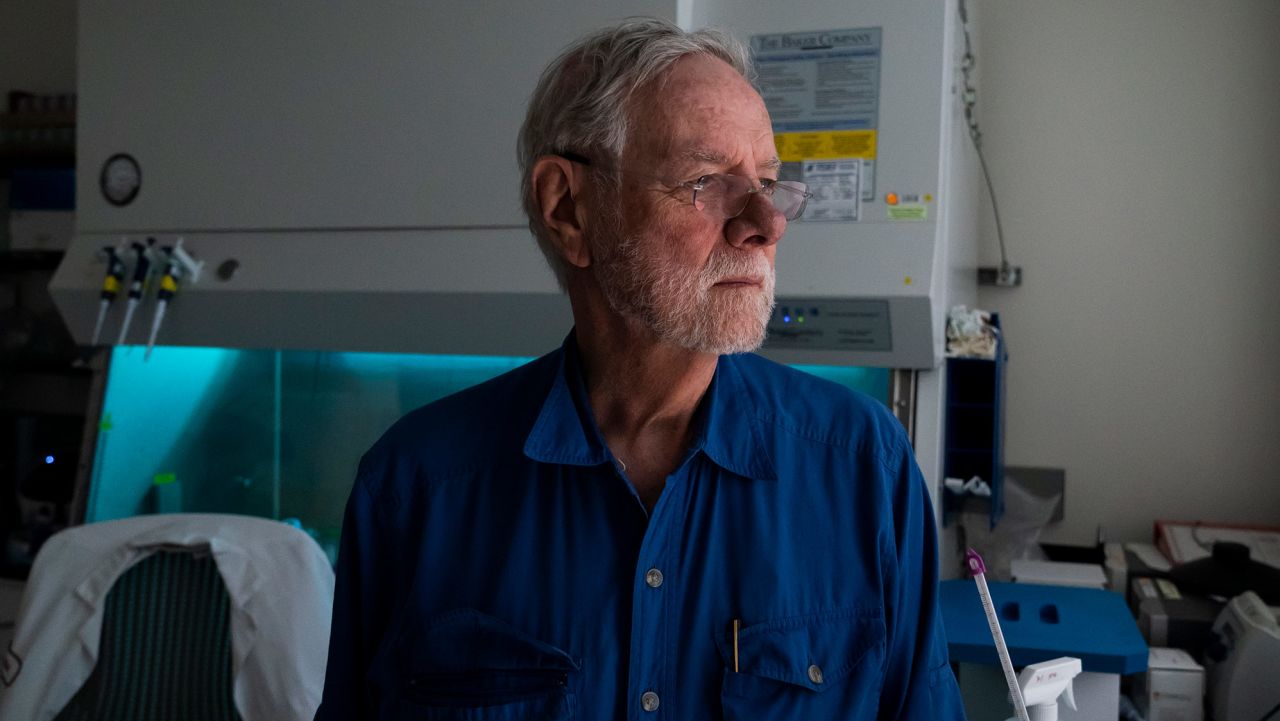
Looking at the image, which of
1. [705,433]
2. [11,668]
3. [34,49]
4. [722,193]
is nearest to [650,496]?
[705,433]

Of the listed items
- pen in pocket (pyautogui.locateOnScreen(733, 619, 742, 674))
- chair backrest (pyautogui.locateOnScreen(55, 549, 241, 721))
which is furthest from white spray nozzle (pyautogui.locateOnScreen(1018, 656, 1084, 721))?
chair backrest (pyautogui.locateOnScreen(55, 549, 241, 721))

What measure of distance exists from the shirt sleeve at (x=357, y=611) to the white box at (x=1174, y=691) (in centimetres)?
134

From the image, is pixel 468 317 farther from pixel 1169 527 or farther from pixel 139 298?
pixel 1169 527

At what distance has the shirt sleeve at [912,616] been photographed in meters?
0.93

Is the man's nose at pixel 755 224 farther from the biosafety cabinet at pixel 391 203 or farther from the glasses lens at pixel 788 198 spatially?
the biosafety cabinet at pixel 391 203

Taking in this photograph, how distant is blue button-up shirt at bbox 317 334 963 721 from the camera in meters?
0.88

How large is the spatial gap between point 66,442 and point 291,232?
1.75 metres

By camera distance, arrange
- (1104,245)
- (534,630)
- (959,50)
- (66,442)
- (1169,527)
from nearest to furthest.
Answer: (534,630)
(959,50)
(1169,527)
(1104,245)
(66,442)

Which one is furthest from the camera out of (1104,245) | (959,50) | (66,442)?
(66,442)

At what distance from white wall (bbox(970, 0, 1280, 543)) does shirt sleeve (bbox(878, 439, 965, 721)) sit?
171 centimetres

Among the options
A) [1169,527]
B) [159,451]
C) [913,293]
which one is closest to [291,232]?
[159,451]

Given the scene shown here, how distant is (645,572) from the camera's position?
0.89m

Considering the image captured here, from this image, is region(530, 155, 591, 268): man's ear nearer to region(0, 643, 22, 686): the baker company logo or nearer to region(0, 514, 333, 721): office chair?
region(0, 514, 333, 721): office chair

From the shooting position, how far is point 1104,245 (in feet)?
8.15
